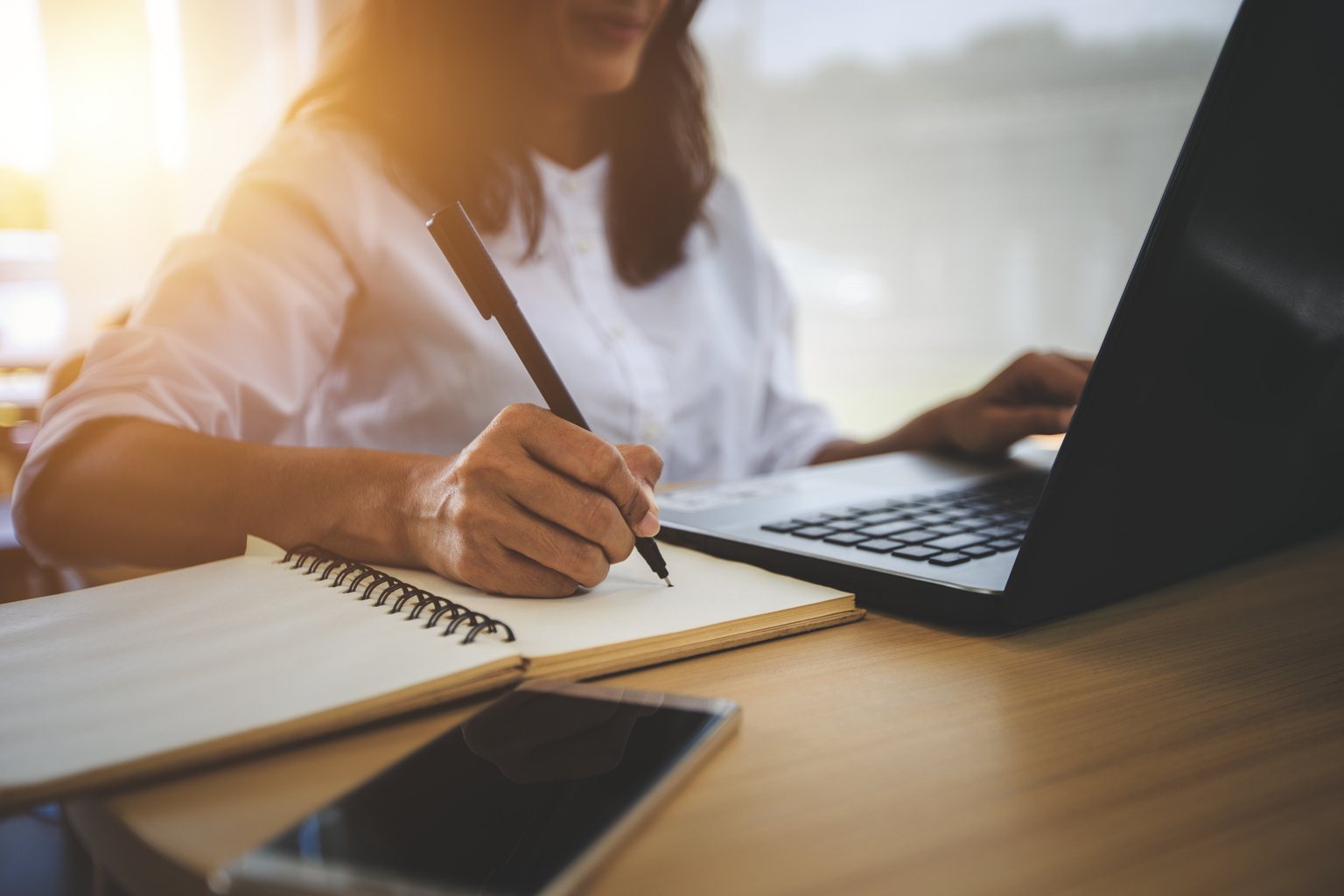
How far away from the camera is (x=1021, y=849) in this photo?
204 mm

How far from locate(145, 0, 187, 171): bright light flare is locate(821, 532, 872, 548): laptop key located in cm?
214

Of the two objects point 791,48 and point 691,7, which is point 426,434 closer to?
point 691,7

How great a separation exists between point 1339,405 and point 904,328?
6.54 feet

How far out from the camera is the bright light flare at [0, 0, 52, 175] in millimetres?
1816

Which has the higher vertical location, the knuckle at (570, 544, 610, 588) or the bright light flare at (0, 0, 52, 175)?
the bright light flare at (0, 0, 52, 175)

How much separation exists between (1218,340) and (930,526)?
0.17m

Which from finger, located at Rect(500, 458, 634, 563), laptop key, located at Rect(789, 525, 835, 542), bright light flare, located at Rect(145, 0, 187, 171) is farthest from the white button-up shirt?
bright light flare, located at Rect(145, 0, 187, 171)

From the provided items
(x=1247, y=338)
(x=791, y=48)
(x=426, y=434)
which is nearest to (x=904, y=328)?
(x=791, y=48)

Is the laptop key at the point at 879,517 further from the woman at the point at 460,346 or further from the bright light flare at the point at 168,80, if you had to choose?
the bright light flare at the point at 168,80

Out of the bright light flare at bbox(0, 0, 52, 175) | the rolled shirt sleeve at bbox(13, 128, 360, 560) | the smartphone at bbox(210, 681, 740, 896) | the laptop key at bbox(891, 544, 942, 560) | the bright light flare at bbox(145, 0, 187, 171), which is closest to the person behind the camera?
the smartphone at bbox(210, 681, 740, 896)

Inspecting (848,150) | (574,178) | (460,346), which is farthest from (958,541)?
(848,150)

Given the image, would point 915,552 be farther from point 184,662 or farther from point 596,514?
point 184,662

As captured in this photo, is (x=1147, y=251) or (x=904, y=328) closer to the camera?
(x=1147, y=251)

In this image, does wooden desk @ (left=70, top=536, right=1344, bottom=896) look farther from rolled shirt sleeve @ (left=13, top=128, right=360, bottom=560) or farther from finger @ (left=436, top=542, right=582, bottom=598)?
rolled shirt sleeve @ (left=13, top=128, right=360, bottom=560)
